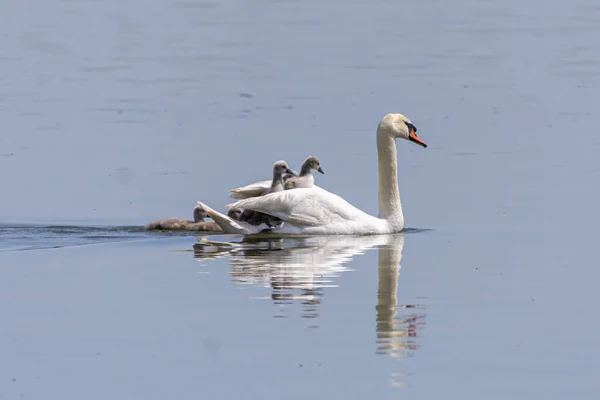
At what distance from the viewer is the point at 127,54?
32.0 metres

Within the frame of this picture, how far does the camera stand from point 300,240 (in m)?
16.0

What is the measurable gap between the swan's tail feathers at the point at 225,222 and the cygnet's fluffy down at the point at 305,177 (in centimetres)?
157

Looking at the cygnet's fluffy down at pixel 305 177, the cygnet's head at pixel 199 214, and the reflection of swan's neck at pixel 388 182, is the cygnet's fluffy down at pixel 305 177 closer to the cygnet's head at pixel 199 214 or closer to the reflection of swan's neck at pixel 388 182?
the reflection of swan's neck at pixel 388 182

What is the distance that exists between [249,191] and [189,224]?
1133mm

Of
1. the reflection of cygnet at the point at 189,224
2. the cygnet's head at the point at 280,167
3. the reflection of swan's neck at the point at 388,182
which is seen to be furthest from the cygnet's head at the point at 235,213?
the reflection of swan's neck at the point at 388,182

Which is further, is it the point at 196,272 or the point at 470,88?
the point at 470,88

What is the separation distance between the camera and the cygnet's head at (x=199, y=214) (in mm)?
16723

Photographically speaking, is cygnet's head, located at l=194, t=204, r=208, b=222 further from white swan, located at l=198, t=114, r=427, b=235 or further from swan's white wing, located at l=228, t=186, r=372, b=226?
swan's white wing, located at l=228, t=186, r=372, b=226

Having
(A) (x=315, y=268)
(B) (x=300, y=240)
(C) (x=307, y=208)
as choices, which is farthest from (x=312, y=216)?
(A) (x=315, y=268)

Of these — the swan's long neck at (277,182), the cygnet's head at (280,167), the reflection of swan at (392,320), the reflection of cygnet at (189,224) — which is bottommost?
the reflection of swan at (392,320)

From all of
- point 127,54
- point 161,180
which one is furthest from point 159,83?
point 161,180

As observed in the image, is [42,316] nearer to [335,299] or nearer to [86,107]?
[335,299]

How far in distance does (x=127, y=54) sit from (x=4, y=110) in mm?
7970

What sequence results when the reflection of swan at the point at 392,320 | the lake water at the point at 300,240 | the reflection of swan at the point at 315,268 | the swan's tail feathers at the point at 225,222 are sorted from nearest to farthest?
the lake water at the point at 300,240 → the reflection of swan at the point at 392,320 → the reflection of swan at the point at 315,268 → the swan's tail feathers at the point at 225,222
